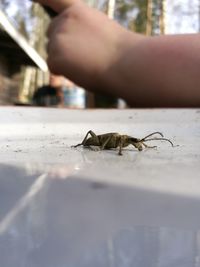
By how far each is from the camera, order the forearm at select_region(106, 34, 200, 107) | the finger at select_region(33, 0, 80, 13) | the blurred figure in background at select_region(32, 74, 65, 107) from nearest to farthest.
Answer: the forearm at select_region(106, 34, 200, 107) < the finger at select_region(33, 0, 80, 13) < the blurred figure in background at select_region(32, 74, 65, 107)

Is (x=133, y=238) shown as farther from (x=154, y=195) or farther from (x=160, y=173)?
(x=160, y=173)

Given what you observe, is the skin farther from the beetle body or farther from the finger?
the beetle body

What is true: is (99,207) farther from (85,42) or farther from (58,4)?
(58,4)

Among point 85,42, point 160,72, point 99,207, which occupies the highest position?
point 85,42

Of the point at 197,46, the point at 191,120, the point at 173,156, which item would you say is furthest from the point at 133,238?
the point at 197,46

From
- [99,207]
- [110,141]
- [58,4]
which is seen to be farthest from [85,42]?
[99,207]

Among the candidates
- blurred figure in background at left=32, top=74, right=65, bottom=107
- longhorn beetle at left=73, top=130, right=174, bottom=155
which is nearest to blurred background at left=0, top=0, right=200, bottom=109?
blurred figure in background at left=32, top=74, right=65, bottom=107
